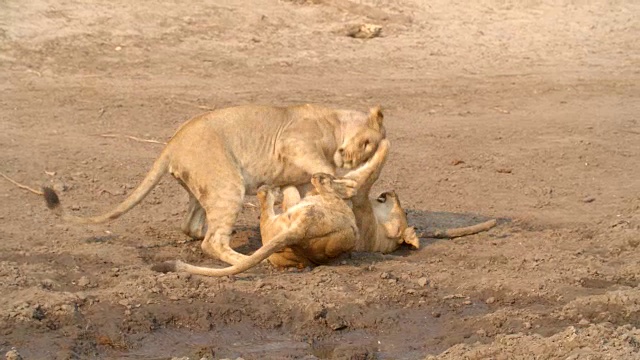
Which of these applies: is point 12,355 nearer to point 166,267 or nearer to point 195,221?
point 166,267

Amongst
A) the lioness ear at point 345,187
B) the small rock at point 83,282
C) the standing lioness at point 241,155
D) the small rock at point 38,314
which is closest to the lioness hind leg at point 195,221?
the standing lioness at point 241,155

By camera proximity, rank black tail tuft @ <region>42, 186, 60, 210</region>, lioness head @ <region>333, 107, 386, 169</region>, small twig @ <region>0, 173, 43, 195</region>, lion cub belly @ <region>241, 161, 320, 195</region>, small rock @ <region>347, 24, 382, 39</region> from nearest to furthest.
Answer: black tail tuft @ <region>42, 186, 60, 210</region> < lion cub belly @ <region>241, 161, 320, 195</region> < lioness head @ <region>333, 107, 386, 169</region> < small twig @ <region>0, 173, 43, 195</region> < small rock @ <region>347, 24, 382, 39</region>

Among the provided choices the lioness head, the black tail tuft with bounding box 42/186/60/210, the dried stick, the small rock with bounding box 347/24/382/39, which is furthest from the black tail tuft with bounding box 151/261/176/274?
the small rock with bounding box 347/24/382/39

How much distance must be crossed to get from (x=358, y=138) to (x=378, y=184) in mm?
1592

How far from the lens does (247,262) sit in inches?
287

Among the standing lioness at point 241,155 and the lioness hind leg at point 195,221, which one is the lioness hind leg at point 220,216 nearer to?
the standing lioness at point 241,155

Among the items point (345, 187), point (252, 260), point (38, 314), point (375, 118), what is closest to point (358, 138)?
→ point (375, 118)

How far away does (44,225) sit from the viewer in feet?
27.6

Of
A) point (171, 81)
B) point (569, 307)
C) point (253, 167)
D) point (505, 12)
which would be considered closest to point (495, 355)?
point (569, 307)

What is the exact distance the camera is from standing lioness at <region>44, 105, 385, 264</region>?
7.78 metres

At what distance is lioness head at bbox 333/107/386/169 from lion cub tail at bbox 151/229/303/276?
4.12 feet

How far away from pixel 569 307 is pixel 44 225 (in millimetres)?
3499

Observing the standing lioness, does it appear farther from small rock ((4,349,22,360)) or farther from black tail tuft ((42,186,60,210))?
small rock ((4,349,22,360))

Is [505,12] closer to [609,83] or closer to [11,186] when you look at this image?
[609,83]
